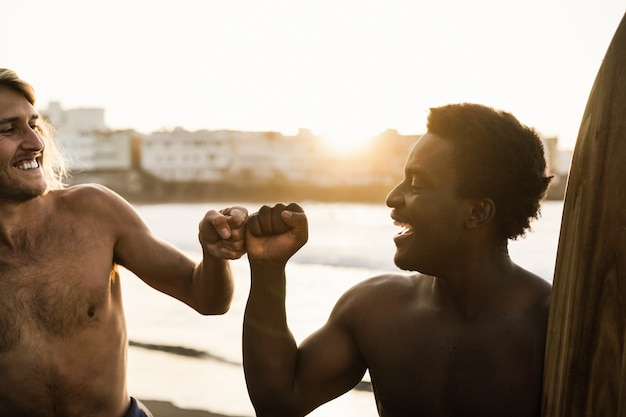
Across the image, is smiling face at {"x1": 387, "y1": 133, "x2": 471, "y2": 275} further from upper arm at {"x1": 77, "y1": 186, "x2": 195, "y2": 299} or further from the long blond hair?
the long blond hair

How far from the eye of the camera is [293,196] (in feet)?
204

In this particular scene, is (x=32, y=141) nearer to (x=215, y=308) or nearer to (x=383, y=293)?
(x=215, y=308)

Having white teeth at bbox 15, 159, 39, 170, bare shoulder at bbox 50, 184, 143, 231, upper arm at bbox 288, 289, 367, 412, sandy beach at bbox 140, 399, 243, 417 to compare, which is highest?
white teeth at bbox 15, 159, 39, 170

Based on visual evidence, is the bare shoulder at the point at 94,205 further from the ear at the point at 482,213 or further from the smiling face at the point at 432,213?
the ear at the point at 482,213

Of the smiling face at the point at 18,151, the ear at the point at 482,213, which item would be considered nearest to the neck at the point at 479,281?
the ear at the point at 482,213

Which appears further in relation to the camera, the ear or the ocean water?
the ocean water

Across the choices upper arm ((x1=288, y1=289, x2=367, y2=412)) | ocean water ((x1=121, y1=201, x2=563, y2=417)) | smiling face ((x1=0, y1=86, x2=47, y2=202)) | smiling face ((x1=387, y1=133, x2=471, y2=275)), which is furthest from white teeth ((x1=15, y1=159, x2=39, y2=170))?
ocean water ((x1=121, y1=201, x2=563, y2=417))

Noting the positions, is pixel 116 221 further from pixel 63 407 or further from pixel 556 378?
pixel 556 378

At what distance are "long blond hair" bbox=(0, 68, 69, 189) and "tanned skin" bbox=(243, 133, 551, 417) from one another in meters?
1.20

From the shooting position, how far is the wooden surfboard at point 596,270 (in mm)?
1812

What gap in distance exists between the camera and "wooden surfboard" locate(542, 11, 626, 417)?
1.81 m

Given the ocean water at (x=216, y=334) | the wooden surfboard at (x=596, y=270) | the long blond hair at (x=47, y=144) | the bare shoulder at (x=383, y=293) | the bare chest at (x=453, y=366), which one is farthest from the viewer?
the ocean water at (x=216, y=334)

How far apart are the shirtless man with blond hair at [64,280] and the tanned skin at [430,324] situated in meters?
0.43

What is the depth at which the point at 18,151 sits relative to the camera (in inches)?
103
